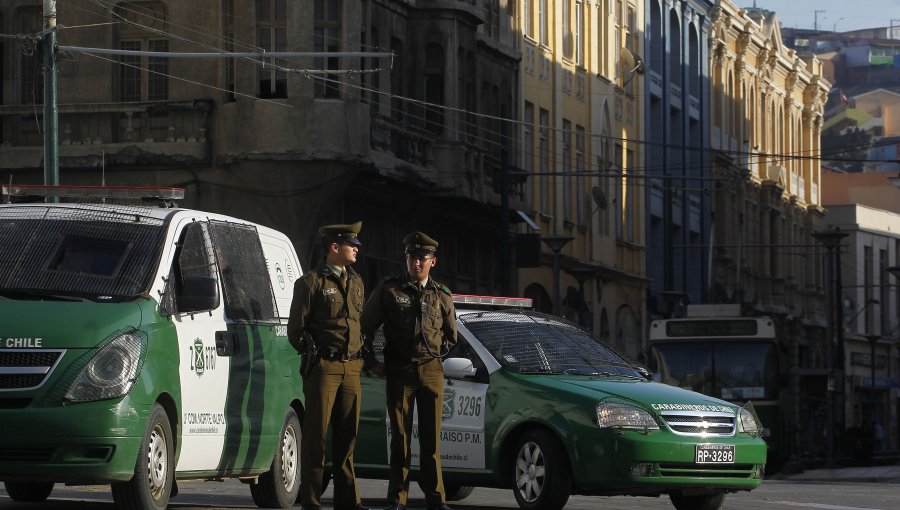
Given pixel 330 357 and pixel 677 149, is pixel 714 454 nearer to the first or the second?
pixel 330 357

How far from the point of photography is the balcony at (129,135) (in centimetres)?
3784

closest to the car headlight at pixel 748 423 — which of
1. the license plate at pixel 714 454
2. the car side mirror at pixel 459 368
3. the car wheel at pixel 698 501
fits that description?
the license plate at pixel 714 454

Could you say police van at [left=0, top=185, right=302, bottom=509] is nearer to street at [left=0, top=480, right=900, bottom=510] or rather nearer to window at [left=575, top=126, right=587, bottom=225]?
street at [left=0, top=480, right=900, bottom=510]

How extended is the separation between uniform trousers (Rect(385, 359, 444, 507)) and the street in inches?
86.3

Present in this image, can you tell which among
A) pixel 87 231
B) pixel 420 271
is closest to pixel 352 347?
pixel 420 271

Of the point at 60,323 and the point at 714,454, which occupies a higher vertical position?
the point at 60,323

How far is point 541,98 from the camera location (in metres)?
55.7

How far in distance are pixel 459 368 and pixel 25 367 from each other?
458 centimetres

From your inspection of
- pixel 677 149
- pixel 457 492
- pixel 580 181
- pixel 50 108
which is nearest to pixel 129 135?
pixel 50 108

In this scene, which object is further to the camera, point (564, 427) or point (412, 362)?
point (564, 427)

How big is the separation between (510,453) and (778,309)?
2556 inches

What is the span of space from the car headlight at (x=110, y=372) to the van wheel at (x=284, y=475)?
2742 millimetres

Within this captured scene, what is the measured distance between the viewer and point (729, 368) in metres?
39.0

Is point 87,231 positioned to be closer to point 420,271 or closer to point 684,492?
point 420,271
